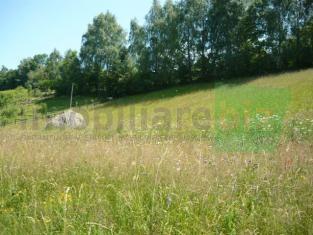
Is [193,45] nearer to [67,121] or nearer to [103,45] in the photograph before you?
[103,45]

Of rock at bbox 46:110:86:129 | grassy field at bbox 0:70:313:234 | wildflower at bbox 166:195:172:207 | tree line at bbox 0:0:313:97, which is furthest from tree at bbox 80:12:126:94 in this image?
wildflower at bbox 166:195:172:207

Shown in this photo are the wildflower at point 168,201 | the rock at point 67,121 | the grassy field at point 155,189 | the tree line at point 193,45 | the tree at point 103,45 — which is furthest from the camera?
the tree at point 103,45

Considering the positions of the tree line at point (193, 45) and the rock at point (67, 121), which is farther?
the tree line at point (193, 45)

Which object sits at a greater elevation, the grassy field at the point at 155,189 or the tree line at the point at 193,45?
the tree line at the point at 193,45

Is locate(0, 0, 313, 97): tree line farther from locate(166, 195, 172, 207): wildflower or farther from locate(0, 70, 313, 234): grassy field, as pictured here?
locate(166, 195, 172, 207): wildflower

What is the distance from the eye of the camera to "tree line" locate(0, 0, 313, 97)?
38.5m

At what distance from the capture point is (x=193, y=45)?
4706cm

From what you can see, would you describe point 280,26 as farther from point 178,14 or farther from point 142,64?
point 142,64

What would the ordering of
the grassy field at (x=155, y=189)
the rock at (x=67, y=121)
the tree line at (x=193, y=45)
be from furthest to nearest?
the tree line at (x=193, y=45)
the rock at (x=67, y=121)
the grassy field at (x=155, y=189)

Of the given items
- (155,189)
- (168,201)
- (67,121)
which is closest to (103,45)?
(67,121)

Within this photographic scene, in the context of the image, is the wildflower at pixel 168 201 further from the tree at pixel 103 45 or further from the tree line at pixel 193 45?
the tree at pixel 103 45

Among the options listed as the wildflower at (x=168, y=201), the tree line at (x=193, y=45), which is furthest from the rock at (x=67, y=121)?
the wildflower at (x=168, y=201)

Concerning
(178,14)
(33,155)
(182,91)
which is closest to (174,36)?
(178,14)

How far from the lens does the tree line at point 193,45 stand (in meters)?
38.5
